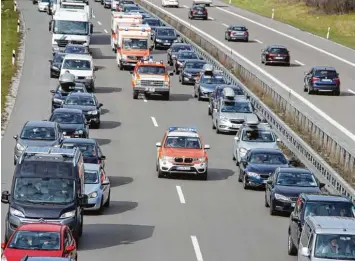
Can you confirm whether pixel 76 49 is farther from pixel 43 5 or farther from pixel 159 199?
pixel 43 5

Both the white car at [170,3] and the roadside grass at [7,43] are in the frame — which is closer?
the roadside grass at [7,43]

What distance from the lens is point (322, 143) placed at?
40.7 m

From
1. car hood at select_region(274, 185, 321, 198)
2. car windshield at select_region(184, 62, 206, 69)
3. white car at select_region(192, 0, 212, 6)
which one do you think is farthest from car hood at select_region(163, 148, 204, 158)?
white car at select_region(192, 0, 212, 6)

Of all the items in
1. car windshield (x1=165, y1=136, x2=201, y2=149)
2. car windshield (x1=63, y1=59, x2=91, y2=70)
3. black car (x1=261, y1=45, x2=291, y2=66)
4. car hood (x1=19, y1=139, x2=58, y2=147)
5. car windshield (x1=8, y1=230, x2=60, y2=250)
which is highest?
→ car windshield (x1=8, y1=230, x2=60, y2=250)

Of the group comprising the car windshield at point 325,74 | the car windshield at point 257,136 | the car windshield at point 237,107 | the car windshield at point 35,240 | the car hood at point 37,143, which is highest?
the car windshield at point 35,240

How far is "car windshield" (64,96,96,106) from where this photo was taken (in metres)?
49.8

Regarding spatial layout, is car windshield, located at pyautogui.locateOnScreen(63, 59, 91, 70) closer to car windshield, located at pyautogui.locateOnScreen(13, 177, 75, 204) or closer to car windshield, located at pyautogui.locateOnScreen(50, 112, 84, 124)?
car windshield, located at pyautogui.locateOnScreen(50, 112, 84, 124)

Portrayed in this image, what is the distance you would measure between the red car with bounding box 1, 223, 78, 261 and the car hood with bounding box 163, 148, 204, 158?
15.3 metres

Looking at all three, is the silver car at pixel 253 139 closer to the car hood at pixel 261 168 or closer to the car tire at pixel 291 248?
the car hood at pixel 261 168

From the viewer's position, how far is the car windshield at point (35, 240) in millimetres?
22969

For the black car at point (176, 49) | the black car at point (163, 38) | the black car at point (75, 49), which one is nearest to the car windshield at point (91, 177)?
the black car at point (75, 49)

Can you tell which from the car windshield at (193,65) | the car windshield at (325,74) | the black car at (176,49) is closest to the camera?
the car windshield at (325,74)

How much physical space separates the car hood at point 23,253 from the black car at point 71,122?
20.3 meters

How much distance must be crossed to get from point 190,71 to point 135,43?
21.8ft
